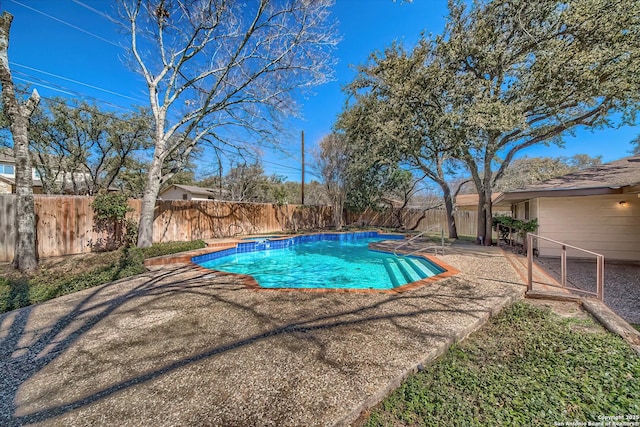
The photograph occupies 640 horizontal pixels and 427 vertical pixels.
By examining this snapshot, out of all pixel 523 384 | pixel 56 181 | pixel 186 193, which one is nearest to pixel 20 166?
pixel 523 384

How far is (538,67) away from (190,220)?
43.0ft

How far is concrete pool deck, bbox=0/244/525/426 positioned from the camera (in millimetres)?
1704

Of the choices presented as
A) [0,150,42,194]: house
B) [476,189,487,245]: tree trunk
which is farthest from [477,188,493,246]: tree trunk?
[0,150,42,194]: house

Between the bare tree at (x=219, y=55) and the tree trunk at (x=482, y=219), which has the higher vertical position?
the bare tree at (x=219, y=55)

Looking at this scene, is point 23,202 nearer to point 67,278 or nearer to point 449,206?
point 67,278

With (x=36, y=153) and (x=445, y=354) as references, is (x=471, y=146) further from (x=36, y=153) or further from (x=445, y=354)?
(x=36, y=153)

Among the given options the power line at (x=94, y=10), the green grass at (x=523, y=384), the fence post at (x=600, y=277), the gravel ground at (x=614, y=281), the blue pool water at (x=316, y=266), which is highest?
the power line at (x=94, y=10)

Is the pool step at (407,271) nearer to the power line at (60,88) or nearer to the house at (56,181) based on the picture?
the power line at (60,88)

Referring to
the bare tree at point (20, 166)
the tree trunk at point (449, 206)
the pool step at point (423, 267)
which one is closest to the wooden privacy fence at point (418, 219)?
the tree trunk at point (449, 206)

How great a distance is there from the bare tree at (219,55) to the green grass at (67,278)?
4.80 feet

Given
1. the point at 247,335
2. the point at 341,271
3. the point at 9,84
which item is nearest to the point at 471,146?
the point at 341,271

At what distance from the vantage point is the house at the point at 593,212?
6.58 meters

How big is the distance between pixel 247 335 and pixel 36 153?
19180 mm

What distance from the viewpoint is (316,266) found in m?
7.99
